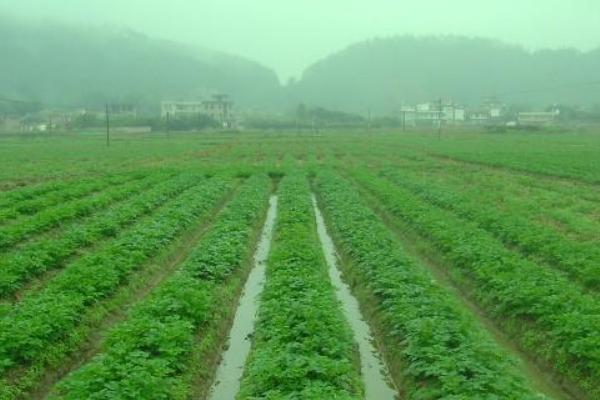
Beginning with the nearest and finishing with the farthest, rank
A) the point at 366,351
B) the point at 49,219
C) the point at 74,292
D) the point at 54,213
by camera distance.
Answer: the point at 366,351 < the point at 74,292 < the point at 49,219 < the point at 54,213

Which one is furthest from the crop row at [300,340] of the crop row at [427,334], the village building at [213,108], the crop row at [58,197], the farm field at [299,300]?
the village building at [213,108]

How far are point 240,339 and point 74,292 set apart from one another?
10.8ft

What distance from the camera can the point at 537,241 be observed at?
51.5ft

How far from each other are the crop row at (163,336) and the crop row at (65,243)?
3179 millimetres

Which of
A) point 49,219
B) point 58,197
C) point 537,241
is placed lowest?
point 537,241

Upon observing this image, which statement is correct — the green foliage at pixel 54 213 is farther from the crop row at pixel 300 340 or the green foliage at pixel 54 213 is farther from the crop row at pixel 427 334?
the crop row at pixel 427 334

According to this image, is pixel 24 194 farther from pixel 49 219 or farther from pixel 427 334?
pixel 427 334

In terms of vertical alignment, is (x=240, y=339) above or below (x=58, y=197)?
below

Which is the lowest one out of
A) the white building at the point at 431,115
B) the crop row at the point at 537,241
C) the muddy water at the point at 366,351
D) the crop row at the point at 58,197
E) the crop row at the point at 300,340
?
the muddy water at the point at 366,351

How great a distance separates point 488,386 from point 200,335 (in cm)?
477

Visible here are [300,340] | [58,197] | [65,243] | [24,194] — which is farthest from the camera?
[24,194]

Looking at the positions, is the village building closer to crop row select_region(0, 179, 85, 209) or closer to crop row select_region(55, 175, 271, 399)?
crop row select_region(0, 179, 85, 209)

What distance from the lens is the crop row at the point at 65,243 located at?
12900 mm

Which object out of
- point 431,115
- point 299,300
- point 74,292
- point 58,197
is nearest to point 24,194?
point 58,197
